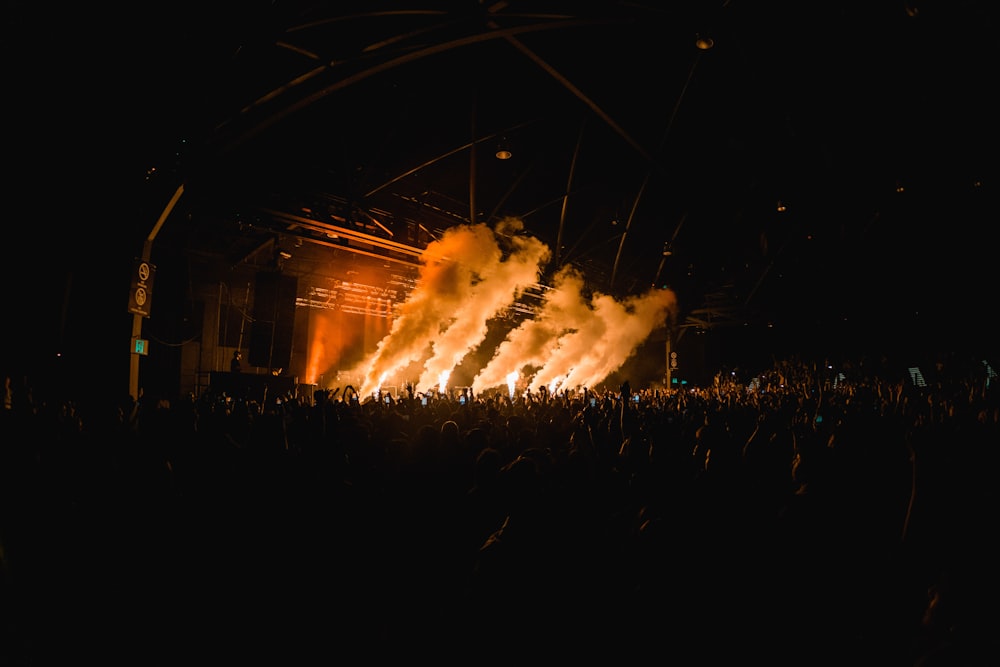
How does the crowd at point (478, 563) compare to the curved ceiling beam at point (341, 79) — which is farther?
the curved ceiling beam at point (341, 79)

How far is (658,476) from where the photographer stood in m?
2.46

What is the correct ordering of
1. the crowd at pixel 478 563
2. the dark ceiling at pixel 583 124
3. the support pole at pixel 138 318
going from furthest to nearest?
the support pole at pixel 138 318
the dark ceiling at pixel 583 124
the crowd at pixel 478 563

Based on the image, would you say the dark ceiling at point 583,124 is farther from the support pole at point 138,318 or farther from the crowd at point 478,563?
the crowd at point 478,563

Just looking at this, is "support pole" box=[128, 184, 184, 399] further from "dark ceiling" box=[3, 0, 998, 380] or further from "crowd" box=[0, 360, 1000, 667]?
"crowd" box=[0, 360, 1000, 667]

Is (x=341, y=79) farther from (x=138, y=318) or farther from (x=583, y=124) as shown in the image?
(x=583, y=124)

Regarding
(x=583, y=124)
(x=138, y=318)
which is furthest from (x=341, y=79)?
(x=583, y=124)

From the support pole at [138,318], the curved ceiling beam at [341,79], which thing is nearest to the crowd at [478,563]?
the support pole at [138,318]

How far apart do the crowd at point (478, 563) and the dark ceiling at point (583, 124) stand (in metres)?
6.46

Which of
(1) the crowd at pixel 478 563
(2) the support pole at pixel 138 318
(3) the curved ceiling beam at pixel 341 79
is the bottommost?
(1) the crowd at pixel 478 563

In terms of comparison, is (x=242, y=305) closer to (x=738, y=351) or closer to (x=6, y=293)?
(x=6, y=293)

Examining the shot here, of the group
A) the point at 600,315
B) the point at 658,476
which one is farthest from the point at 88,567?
the point at 600,315

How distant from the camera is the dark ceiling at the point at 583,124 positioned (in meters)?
7.33

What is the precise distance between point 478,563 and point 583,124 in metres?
11.4

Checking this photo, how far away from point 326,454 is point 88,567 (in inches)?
37.4
